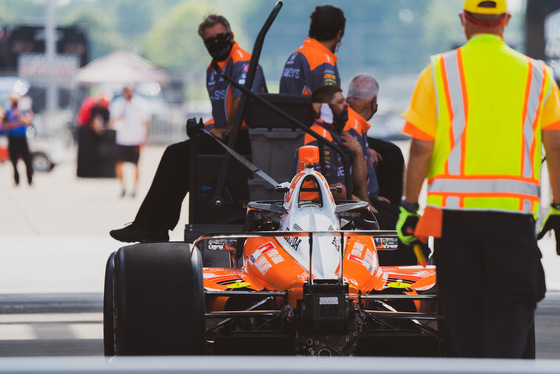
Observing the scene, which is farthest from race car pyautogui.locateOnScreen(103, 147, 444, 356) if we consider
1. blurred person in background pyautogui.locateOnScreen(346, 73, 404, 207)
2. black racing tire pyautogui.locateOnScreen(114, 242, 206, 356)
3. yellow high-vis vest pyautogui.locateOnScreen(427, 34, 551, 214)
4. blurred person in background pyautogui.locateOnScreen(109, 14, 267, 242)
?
blurred person in background pyautogui.locateOnScreen(109, 14, 267, 242)

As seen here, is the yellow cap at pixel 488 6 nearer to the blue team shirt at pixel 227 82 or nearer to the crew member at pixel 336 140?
the crew member at pixel 336 140

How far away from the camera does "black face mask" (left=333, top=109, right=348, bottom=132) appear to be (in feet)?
Answer: 24.8

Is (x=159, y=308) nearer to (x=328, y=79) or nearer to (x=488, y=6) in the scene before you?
(x=488, y=6)

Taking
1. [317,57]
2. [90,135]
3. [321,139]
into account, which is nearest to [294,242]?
[321,139]

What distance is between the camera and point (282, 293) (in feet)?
17.4

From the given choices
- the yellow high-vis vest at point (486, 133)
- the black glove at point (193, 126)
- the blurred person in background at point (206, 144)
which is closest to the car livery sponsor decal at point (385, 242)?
the black glove at point (193, 126)

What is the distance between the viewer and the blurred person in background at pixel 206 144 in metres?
8.38

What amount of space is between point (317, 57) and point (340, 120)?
34.3 inches

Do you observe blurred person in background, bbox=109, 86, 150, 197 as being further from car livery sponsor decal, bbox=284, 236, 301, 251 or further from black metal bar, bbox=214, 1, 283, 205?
car livery sponsor decal, bbox=284, 236, 301, 251

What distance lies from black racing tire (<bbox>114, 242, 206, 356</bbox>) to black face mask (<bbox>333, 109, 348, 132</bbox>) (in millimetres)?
2717

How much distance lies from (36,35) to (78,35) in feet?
9.75

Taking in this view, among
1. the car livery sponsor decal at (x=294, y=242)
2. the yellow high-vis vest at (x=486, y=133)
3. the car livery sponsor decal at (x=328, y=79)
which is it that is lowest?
the car livery sponsor decal at (x=294, y=242)

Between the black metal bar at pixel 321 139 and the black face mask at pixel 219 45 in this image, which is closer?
the black metal bar at pixel 321 139

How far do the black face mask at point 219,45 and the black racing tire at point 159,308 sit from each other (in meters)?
3.58
